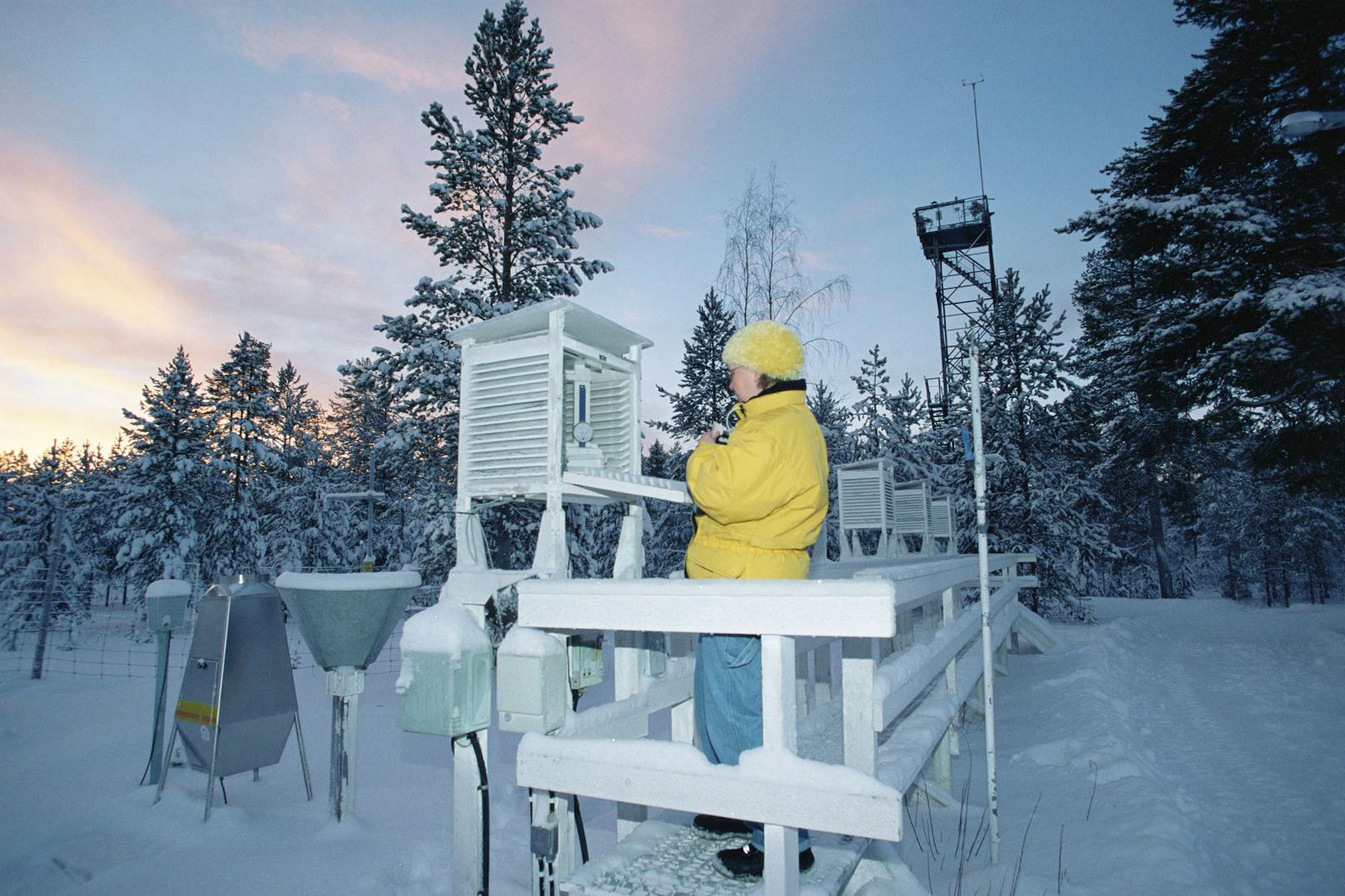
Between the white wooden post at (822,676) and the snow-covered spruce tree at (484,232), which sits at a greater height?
the snow-covered spruce tree at (484,232)

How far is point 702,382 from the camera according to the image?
2070cm

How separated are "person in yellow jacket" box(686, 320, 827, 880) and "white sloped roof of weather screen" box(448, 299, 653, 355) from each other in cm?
114

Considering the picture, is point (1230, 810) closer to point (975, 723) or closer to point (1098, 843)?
point (1098, 843)

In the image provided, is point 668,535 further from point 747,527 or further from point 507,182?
point 747,527

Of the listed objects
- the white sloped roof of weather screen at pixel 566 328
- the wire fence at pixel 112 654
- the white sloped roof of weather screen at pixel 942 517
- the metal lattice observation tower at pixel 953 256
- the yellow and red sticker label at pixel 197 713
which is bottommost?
the wire fence at pixel 112 654

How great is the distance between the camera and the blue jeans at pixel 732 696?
2.30 meters

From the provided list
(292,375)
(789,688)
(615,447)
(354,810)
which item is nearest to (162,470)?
(292,375)

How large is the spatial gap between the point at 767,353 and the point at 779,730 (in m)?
1.45

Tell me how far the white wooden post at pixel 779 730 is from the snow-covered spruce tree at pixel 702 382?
1768 centimetres

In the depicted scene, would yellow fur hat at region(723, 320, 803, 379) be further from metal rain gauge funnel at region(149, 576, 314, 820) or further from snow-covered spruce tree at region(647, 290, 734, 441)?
snow-covered spruce tree at region(647, 290, 734, 441)

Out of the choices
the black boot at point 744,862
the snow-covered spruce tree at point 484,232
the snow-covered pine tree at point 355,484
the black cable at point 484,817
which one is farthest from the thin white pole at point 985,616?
the snow-covered pine tree at point 355,484

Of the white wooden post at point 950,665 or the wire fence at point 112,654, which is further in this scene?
the wire fence at point 112,654

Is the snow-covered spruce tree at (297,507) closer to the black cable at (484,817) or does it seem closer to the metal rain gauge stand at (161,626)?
the metal rain gauge stand at (161,626)

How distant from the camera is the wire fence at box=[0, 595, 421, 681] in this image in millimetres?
12781
